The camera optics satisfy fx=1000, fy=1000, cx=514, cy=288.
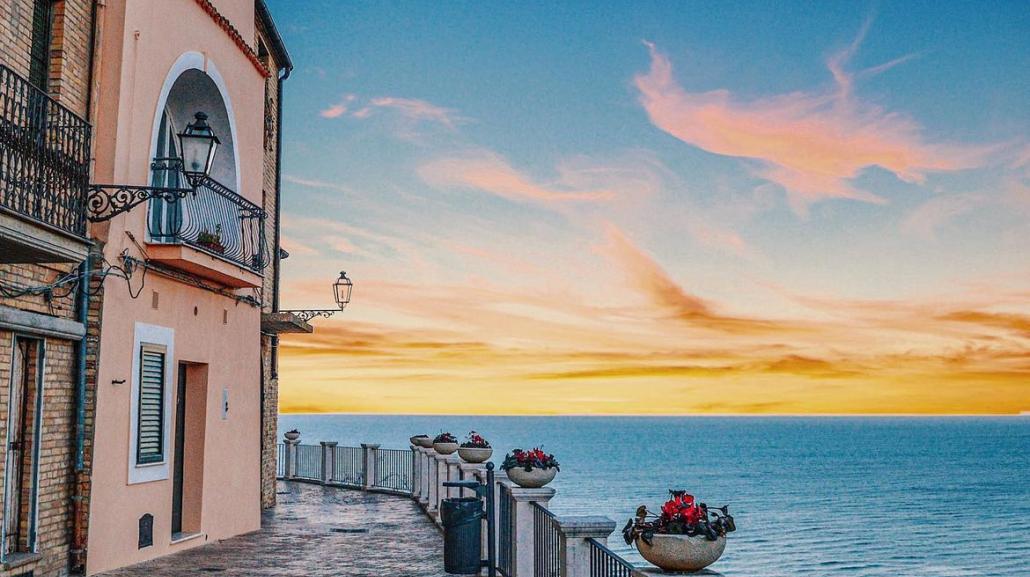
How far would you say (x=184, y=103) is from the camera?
49.1ft

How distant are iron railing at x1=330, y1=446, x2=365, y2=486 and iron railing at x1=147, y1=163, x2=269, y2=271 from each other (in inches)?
438

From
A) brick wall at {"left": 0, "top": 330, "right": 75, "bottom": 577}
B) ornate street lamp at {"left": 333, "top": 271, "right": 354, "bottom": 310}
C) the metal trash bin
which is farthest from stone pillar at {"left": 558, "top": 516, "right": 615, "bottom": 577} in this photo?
ornate street lamp at {"left": 333, "top": 271, "right": 354, "bottom": 310}

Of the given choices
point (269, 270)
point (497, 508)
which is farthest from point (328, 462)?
point (497, 508)

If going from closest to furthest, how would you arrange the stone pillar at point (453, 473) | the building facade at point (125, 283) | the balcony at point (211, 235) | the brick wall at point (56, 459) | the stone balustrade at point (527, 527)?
the stone balustrade at point (527, 527) < the building facade at point (125, 283) < the brick wall at point (56, 459) < the balcony at point (211, 235) < the stone pillar at point (453, 473)

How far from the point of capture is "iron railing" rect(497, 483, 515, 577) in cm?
1074

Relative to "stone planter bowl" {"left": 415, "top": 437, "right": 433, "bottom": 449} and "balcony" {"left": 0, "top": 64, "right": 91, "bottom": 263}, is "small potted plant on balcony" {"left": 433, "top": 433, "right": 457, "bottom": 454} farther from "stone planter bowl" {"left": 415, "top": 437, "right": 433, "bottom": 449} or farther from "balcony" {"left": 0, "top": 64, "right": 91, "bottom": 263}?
"balcony" {"left": 0, "top": 64, "right": 91, "bottom": 263}

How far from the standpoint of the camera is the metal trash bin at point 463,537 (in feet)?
39.3

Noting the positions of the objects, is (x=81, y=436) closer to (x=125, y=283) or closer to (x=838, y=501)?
(x=125, y=283)

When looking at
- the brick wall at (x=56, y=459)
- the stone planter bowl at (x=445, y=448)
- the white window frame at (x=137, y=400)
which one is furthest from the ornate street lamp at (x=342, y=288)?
the brick wall at (x=56, y=459)

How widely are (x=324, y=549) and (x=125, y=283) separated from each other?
4.90m

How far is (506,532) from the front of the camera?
11.3m

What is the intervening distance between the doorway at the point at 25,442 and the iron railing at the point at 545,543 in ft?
17.2

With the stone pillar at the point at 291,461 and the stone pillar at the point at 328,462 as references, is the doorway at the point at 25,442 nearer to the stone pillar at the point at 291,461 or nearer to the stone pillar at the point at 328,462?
the stone pillar at the point at 328,462

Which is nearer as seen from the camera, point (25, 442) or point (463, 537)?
point (25, 442)
